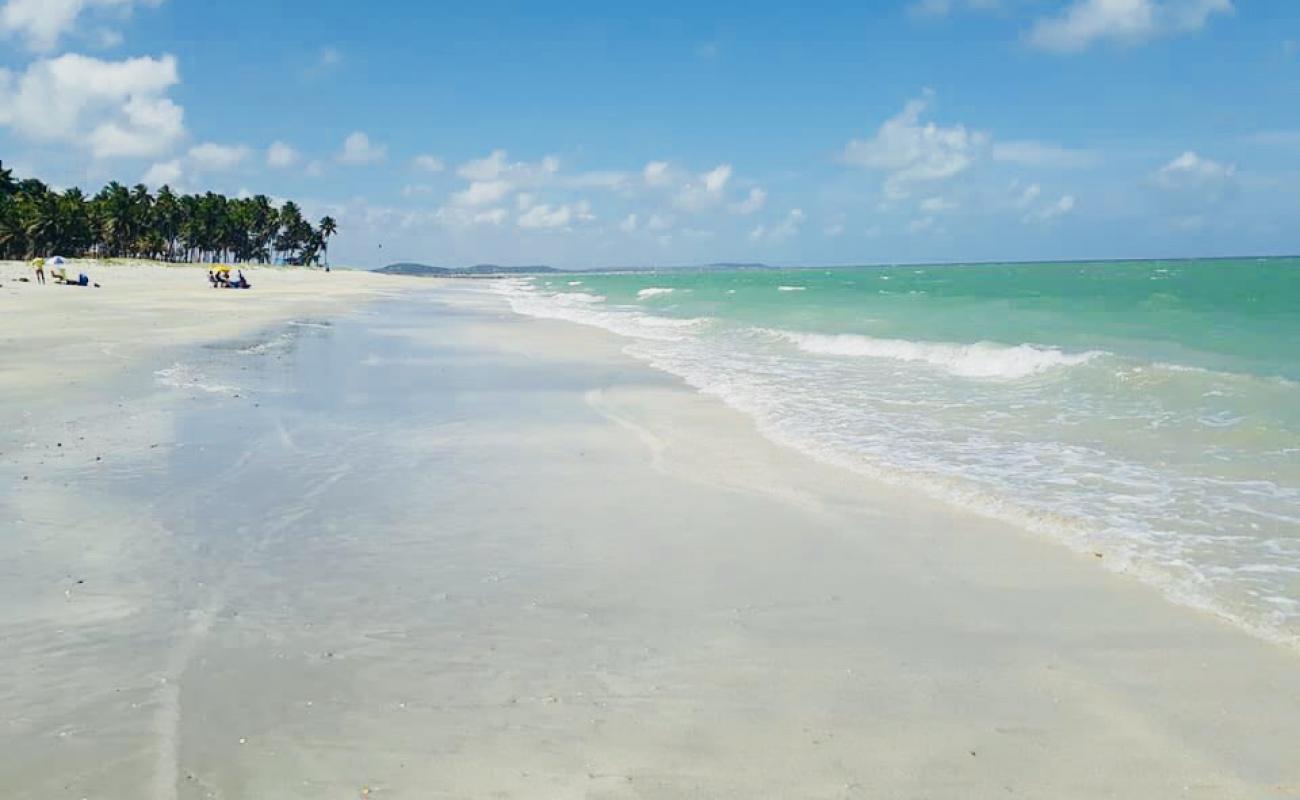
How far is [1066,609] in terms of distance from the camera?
565cm

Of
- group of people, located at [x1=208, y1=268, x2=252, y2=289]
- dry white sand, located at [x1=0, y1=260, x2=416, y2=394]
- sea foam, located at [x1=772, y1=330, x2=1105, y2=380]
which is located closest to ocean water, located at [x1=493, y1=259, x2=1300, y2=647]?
sea foam, located at [x1=772, y1=330, x2=1105, y2=380]

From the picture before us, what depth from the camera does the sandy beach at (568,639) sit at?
148 inches

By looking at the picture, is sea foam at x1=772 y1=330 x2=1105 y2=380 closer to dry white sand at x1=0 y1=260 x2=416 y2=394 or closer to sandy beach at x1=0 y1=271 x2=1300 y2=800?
sandy beach at x1=0 y1=271 x2=1300 y2=800

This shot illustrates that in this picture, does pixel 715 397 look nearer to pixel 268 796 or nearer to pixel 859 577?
pixel 859 577

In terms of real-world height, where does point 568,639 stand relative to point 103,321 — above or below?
below

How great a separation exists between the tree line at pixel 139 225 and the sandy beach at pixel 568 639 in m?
84.2

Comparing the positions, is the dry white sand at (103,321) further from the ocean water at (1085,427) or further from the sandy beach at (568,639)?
the ocean water at (1085,427)

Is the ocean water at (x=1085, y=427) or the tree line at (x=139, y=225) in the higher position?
the tree line at (x=139, y=225)

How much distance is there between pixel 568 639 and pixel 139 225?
105298 mm

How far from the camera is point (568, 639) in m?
5.14

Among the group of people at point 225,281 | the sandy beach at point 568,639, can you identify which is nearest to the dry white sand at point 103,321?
the group of people at point 225,281

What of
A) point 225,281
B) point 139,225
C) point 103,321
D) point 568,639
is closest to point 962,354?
point 568,639

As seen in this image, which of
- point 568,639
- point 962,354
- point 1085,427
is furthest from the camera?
point 962,354

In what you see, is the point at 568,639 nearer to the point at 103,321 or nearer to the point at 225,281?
the point at 103,321
